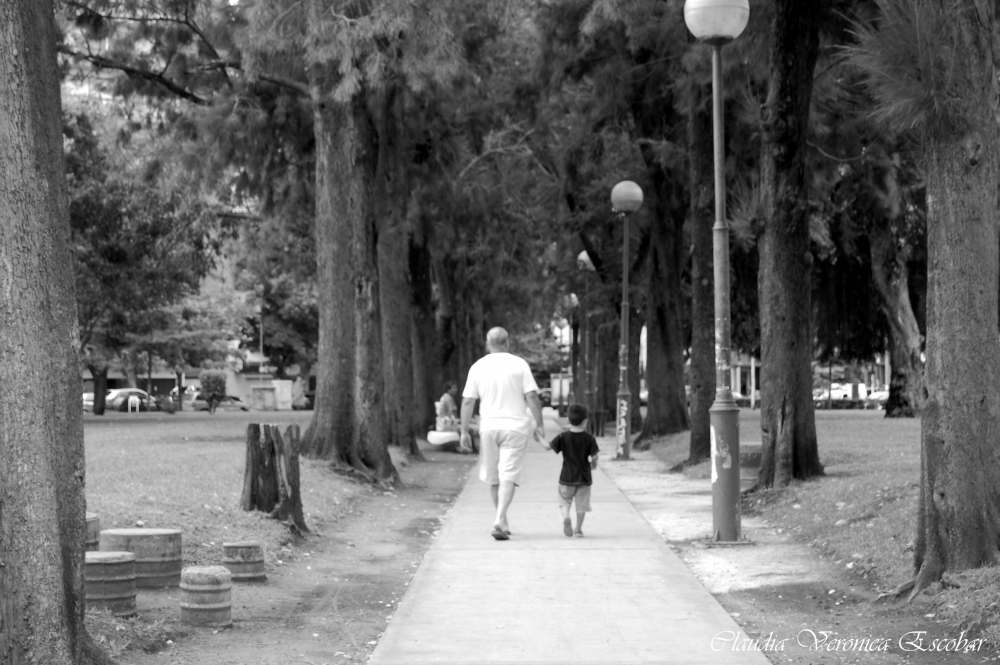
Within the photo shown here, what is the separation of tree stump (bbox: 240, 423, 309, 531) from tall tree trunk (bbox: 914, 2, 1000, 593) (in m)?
6.04

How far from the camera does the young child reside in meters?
12.7

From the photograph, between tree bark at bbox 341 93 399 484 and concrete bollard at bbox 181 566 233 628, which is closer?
concrete bollard at bbox 181 566 233 628

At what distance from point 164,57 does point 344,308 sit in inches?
330

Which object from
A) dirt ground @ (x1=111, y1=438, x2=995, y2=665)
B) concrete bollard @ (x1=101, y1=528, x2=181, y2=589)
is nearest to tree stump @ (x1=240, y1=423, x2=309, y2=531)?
dirt ground @ (x1=111, y1=438, x2=995, y2=665)

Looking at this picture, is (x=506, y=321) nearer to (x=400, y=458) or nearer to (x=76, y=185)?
(x=76, y=185)

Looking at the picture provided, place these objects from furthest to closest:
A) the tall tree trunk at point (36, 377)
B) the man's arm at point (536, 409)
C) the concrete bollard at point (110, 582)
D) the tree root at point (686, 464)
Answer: the tree root at point (686, 464) < the man's arm at point (536, 409) < the concrete bollard at point (110, 582) < the tall tree trunk at point (36, 377)

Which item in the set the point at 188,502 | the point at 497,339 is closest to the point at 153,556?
the point at 188,502

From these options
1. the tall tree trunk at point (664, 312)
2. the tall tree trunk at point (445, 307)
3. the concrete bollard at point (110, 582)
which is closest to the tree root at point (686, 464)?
the tall tree trunk at point (664, 312)

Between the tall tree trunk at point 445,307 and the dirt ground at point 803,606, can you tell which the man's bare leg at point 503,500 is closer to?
the dirt ground at point 803,606

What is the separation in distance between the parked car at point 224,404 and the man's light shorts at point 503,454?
200ft

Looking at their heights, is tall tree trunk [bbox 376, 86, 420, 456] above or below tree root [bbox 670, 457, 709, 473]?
above

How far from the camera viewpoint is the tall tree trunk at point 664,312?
29500 millimetres

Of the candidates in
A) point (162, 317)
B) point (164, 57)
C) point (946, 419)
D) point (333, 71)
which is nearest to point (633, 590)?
point (946, 419)

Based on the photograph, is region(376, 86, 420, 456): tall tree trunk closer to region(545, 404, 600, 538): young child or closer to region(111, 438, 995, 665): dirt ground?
region(111, 438, 995, 665): dirt ground
